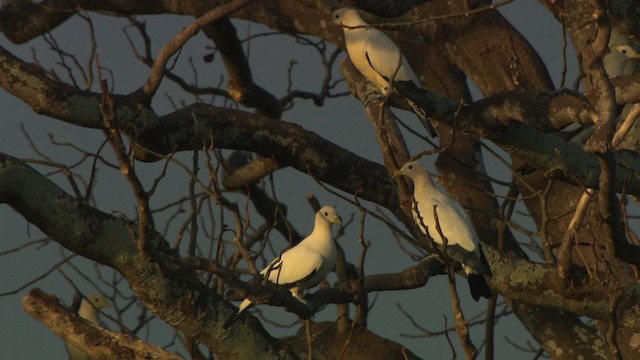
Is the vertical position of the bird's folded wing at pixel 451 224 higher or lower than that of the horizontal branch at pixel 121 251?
lower

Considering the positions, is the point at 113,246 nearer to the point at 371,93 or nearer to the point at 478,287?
the point at 478,287

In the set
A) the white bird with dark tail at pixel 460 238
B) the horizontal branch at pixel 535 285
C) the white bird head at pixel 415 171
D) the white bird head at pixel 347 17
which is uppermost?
Answer: the white bird head at pixel 347 17

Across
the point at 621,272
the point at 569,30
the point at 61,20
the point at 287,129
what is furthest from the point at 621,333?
the point at 61,20

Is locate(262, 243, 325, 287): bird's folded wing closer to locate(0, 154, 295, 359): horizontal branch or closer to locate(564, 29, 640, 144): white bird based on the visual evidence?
locate(0, 154, 295, 359): horizontal branch

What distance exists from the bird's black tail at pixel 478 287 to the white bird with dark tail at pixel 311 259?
2.72 ft

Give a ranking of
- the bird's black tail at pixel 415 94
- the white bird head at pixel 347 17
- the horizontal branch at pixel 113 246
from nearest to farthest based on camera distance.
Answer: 1. the horizontal branch at pixel 113 246
2. the bird's black tail at pixel 415 94
3. the white bird head at pixel 347 17

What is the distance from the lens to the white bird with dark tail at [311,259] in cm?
552

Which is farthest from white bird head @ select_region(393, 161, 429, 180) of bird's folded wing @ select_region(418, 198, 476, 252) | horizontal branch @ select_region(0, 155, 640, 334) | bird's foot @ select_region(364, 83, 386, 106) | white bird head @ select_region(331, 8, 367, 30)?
white bird head @ select_region(331, 8, 367, 30)

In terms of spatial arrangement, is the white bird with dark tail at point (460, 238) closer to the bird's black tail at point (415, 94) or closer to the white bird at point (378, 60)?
the bird's black tail at point (415, 94)

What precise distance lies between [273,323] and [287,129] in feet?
6.12

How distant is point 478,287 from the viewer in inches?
210

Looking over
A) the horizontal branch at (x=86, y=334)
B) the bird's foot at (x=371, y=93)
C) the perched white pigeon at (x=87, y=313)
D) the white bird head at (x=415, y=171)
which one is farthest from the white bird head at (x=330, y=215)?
the perched white pigeon at (x=87, y=313)

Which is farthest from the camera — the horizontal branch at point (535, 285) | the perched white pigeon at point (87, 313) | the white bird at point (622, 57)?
the perched white pigeon at point (87, 313)

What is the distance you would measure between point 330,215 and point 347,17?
1.58 metres
